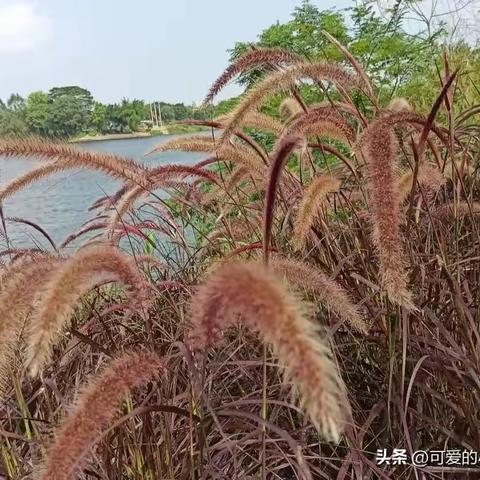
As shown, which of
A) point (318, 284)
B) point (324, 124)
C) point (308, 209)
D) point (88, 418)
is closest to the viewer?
point (88, 418)

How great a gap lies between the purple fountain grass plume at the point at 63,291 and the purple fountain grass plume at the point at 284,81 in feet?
2.37

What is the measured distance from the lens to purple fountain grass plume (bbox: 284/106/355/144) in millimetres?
1554

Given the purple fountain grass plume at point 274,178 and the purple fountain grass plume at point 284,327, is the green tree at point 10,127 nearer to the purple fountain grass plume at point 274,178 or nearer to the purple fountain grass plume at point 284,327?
the purple fountain grass plume at point 274,178

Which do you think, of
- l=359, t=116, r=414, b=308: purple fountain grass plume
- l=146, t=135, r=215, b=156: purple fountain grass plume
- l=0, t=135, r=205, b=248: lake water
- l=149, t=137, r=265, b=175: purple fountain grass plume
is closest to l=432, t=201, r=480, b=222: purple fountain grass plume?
l=149, t=137, r=265, b=175: purple fountain grass plume

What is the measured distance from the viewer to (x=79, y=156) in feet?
5.18

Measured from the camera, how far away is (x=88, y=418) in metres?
0.87

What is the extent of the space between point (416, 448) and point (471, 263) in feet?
2.12

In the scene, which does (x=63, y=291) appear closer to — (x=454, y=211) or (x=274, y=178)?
(x=274, y=178)

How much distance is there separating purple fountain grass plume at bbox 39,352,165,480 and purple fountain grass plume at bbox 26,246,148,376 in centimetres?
9

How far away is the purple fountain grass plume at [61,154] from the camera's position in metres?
1.56

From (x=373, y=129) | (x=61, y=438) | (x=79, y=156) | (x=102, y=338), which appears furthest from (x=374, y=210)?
(x=102, y=338)

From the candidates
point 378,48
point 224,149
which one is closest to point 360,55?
point 378,48

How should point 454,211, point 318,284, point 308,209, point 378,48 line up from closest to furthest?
point 318,284 → point 308,209 → point 454,211 → point 378,48

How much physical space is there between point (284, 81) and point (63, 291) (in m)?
1.02
